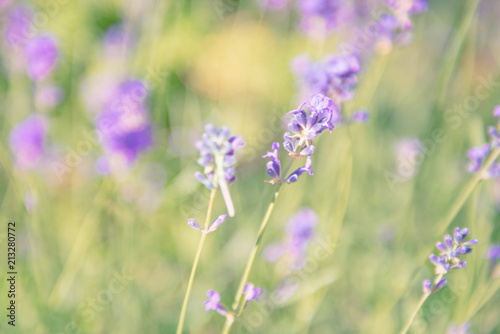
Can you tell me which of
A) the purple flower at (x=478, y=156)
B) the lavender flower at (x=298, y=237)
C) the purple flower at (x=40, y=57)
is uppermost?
the purple flower at (x=478, y=156)

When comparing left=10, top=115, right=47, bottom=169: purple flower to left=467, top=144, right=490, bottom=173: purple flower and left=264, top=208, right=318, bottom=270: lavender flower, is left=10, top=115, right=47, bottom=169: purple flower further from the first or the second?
left=467, top=144, right=490, bottom=173: purple flower

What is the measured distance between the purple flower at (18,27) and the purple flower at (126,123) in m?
0.64

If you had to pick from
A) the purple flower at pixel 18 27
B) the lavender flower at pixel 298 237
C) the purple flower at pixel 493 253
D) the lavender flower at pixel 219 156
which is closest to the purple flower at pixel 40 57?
the purple flower at pixel 18 27

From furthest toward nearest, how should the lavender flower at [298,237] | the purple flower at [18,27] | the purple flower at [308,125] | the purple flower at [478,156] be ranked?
the purple flower at [18,27]
the lavender flower at [298,237]
the purple flower at [478,156]
the purple flower at [308,125]

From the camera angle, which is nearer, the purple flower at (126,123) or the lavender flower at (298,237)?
the lavender flower at (298,237)

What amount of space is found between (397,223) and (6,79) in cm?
219

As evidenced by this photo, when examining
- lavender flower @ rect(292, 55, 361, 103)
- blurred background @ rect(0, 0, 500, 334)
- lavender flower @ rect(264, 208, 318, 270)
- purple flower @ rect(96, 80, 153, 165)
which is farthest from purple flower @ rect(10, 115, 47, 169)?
lavender flower @ rect(292, 55, 361, 103)

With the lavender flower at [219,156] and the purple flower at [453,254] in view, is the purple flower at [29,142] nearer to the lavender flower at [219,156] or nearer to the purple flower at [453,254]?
the lavender flower at [219,156]

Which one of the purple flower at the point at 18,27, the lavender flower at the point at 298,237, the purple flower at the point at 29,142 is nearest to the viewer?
the lavender flower at the point at 298,237

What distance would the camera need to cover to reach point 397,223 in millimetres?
2059

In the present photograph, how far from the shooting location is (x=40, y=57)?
2.00 m

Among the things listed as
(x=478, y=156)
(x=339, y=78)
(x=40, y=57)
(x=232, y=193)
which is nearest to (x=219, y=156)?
(x=339, y=78)

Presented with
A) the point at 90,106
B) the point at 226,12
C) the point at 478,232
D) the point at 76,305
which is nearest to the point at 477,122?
the point at 478,232

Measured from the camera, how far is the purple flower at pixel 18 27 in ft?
7.15
